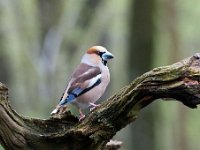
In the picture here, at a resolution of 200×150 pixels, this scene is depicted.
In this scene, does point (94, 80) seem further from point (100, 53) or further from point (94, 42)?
point (94, 42)

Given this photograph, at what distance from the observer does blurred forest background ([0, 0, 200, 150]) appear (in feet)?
36.0

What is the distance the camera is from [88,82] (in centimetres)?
477

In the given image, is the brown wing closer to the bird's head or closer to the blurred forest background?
the bird's head

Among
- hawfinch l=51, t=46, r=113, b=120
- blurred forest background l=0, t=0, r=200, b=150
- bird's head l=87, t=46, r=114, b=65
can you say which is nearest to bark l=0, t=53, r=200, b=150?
hawfinch l=51, t=46, r=113, b=120

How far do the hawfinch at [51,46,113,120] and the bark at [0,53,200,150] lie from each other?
5.4 inches

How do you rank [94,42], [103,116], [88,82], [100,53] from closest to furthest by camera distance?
[103,116] → [88,82] → [100,53] → [94,42]

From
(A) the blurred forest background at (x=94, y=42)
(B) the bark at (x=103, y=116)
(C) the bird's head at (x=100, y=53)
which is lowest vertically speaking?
(B) the bark at (x=103, y=116)

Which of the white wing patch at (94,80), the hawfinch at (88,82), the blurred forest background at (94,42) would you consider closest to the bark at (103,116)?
the hawfinch at (88,82)

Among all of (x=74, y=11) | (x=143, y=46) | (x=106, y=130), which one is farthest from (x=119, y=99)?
(x=74, y=11)

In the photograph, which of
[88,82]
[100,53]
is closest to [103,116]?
[88,82]

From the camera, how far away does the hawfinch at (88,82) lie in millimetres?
4711

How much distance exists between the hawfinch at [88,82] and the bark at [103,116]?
138 millimetres

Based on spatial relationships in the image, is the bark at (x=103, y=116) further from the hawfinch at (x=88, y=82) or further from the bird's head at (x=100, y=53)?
the bird's head at (x=100, y=53)

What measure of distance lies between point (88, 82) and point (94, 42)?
11154 millimetres
